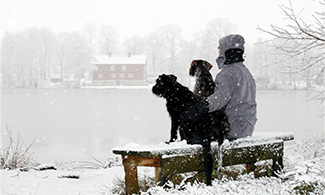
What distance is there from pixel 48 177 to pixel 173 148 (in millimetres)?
2706

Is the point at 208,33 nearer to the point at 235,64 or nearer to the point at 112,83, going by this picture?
the point at 112,83

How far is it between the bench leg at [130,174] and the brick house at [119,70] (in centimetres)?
5323

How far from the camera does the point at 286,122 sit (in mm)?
16469

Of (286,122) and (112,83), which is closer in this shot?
(286,122)

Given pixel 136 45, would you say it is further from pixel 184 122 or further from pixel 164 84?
pixel 184 122

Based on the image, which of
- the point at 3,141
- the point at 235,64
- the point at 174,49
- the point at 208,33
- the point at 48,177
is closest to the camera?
the point at 235,64

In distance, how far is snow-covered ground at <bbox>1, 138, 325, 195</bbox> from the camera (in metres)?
3.18

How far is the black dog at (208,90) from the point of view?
3655 mm

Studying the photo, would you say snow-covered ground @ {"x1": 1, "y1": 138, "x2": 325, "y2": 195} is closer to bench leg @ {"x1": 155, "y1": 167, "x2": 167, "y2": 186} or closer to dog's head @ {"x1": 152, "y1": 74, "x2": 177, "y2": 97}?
bench leg @ {"x1": 155, "y1": 167, "x2": 167, "y2": 186}

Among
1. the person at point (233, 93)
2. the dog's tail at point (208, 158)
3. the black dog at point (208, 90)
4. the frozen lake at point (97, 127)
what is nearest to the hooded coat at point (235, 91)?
the person at point (233, 93)

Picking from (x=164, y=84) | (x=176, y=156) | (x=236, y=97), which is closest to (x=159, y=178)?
(x=176, y=156)

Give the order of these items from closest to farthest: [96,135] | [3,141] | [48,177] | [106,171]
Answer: [48,177], [106,171], [3,141], [96,135]

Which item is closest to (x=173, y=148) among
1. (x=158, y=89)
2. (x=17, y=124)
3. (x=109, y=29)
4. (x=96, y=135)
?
(x=158, y=89)

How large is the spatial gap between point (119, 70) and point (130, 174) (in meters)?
55.6
